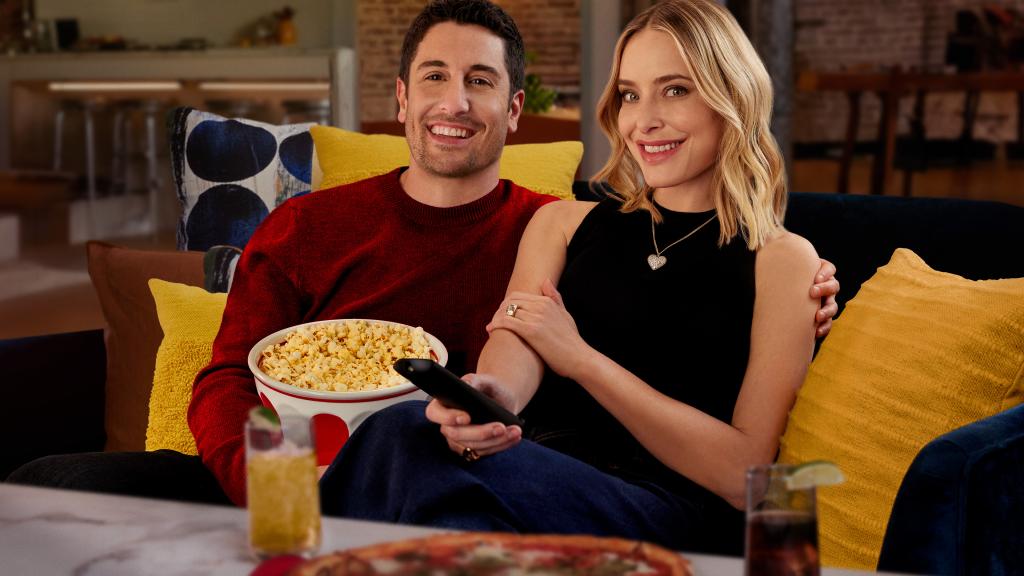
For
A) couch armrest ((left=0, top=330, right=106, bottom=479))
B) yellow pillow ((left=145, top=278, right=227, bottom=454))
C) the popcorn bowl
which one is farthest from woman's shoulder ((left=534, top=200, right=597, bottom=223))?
couch armrest ((left=0, top=330, right=106, bottom=479))

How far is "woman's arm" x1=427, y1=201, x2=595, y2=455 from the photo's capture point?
4.54 feet

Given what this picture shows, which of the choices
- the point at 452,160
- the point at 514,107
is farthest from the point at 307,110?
the point at 452,160

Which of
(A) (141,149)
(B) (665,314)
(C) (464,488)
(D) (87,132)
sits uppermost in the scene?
(B) (665,314)

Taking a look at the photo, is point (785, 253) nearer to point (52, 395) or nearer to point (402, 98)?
point (402, 98)

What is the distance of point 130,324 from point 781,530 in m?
1.63

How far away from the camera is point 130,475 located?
1721mm

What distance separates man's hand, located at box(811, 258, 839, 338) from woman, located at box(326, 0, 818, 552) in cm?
2

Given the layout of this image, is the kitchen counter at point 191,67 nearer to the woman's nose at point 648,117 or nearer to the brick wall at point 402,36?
the brick wall at point 402,36

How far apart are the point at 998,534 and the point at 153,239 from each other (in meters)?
6.69

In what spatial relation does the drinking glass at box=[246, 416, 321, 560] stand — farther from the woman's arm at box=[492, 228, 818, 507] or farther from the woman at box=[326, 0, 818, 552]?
the woman's arm at box=[492, 228, 818, 507]

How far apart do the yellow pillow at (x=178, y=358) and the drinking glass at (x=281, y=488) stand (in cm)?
105

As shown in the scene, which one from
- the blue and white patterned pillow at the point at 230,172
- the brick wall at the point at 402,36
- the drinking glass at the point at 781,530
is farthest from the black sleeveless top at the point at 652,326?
the brick wall at the point at 402,36

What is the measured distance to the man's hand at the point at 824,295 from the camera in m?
1.62

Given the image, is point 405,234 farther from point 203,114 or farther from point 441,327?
point 203,114
